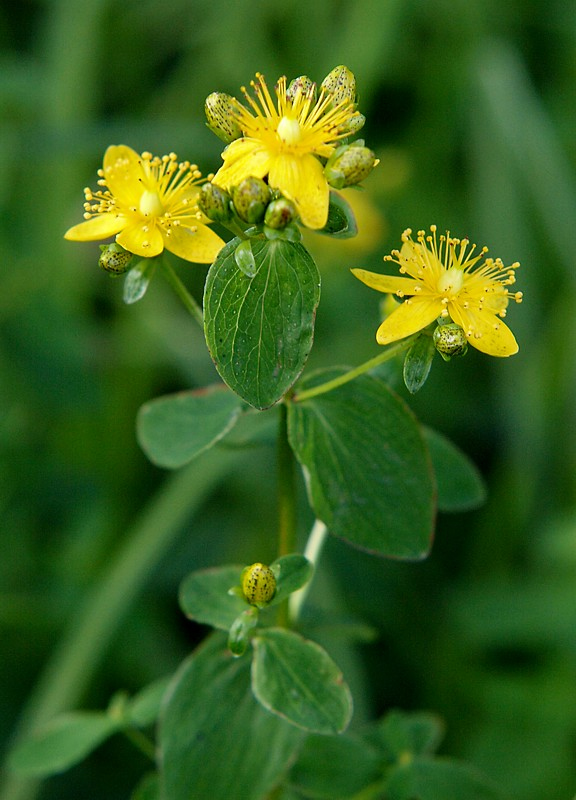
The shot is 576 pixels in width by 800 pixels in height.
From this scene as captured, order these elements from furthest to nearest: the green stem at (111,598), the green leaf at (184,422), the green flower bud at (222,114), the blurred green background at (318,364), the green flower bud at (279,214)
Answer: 1. the blurred green background at (318,364)
2. the green stem at (111,598)
3. the green leaf at (184,422)
4. the green flower bud at (222,114)
5. the green flower bud at (279,214)

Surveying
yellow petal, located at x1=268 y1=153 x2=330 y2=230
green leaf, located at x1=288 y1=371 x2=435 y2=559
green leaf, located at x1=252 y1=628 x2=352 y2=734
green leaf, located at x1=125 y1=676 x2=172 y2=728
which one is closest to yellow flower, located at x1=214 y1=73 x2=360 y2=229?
yellow petal, located at x1=268 y1=153 x2=330 y2=230

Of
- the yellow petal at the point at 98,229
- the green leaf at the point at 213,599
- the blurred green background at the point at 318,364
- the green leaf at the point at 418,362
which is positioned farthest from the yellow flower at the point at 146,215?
the blurred green background at the point at 318,364

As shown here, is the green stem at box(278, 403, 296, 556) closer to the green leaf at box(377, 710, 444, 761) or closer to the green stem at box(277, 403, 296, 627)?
the green stem at box(277, 403, 296, 627)

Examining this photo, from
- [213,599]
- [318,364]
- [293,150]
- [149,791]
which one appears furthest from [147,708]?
[318,364]

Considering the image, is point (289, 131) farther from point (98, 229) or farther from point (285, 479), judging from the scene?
point (285, 479)

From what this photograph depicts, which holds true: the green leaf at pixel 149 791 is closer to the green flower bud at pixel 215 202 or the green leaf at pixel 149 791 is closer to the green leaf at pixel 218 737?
the green leaf at pixel 218 737

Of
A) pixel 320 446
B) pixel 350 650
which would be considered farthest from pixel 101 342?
pixel 320 446
